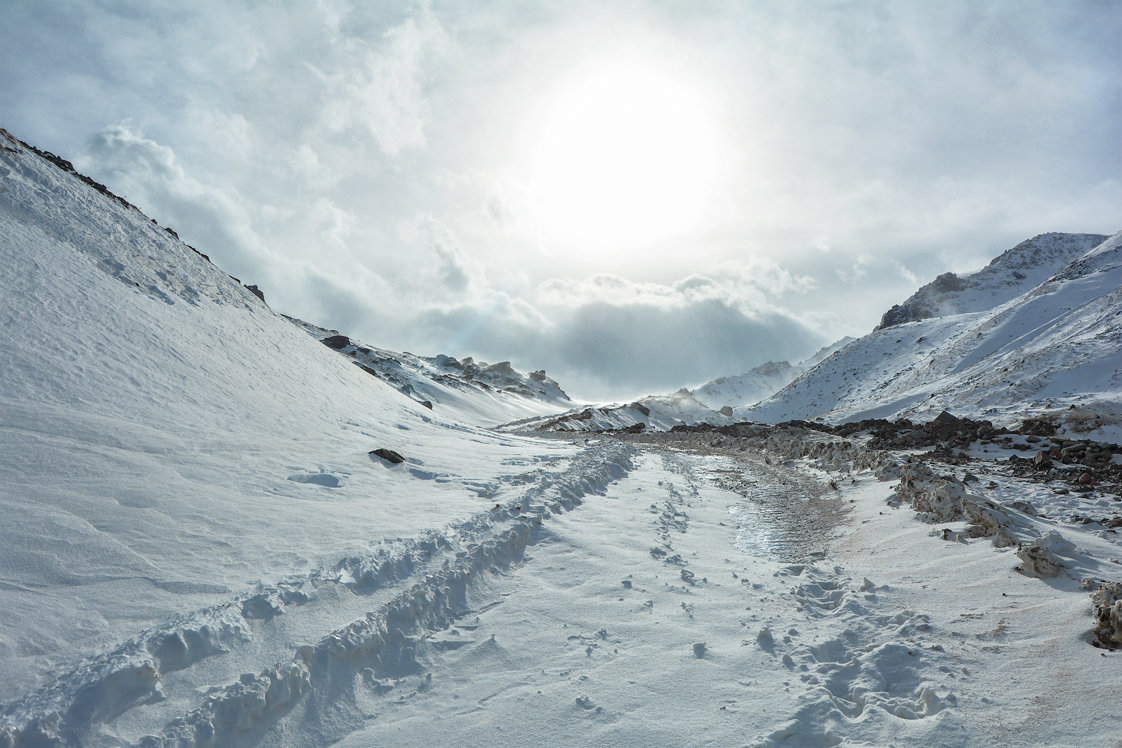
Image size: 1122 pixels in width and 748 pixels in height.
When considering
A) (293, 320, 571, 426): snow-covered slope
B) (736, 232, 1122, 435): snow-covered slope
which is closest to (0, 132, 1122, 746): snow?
(736, 232, 1122, 435): snow-covered slope

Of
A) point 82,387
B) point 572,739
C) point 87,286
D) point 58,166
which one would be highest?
point 58,166

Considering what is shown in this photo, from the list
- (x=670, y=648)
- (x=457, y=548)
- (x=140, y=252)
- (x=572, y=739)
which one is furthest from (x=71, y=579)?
(x=140, y=252)

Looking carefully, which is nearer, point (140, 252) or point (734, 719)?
point (734, 719)

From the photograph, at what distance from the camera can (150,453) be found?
26.5 ft

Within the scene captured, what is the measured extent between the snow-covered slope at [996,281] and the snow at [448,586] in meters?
121

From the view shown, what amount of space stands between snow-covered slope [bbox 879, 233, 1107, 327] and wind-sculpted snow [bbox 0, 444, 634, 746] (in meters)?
129

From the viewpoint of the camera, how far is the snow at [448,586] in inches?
157

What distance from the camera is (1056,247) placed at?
121 meters

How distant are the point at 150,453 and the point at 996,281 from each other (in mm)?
147439

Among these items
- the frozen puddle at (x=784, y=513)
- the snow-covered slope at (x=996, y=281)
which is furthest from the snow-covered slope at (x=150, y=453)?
the snow-covered slope at (x=996, y=281)

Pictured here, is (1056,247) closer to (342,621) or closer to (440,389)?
(440,389)

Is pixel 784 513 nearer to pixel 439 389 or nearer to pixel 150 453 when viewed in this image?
pixel 150 453

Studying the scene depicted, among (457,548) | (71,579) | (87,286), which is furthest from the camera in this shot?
(87,286)

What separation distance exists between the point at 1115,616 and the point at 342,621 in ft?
22.4
